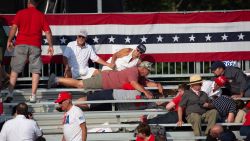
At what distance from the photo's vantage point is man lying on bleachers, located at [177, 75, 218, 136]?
18.5 metres

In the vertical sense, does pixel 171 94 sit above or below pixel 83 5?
below

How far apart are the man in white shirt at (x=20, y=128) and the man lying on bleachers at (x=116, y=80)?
2534 millimetres

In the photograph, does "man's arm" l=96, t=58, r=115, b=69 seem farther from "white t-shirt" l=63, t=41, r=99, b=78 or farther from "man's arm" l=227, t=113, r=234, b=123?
"man's arm" l=227, t=113, r=234, b=123

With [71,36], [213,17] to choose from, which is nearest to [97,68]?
[71,36]

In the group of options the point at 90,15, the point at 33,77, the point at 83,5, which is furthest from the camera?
the point at 83,5

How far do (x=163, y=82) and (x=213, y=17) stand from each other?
4.93 ft

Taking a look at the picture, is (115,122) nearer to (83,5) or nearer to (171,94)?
(171,94)

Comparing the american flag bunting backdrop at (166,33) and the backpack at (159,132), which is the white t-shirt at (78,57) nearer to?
the american flag bunting backdrop at (166,33)

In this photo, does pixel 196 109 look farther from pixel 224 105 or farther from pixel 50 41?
pixel 50 41

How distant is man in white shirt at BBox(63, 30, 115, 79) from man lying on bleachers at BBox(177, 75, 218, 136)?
6.04ft

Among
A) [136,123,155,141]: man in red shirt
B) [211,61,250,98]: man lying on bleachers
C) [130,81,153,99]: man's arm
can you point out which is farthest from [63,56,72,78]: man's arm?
[136,123,155,141]: man in red shirt

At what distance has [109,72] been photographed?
768 inches

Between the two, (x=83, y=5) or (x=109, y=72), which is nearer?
(x=109, y=72)

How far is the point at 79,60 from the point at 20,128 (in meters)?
3.06
